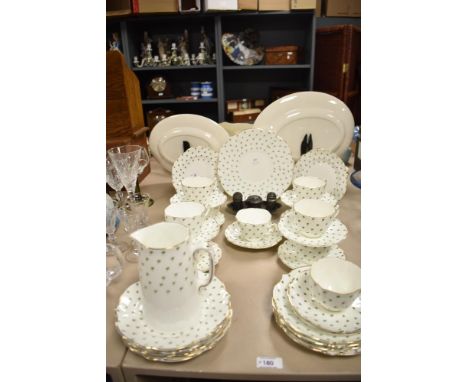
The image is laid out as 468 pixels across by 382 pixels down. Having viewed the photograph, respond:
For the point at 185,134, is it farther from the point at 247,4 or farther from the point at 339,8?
the point at 339,8

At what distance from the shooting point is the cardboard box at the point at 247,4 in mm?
2295

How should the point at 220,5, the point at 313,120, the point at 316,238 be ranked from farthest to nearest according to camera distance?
1. the point at 220,5
2. the point at 313,120
3. the point at 316,238

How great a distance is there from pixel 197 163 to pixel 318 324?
0.75 meters

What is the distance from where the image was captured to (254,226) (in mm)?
844

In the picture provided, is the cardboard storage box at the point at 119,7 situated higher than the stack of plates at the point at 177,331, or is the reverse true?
the cardboard storage box at the point at 119,7

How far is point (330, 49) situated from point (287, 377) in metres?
2.54

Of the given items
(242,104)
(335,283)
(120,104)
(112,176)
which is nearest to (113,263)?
(112,176)

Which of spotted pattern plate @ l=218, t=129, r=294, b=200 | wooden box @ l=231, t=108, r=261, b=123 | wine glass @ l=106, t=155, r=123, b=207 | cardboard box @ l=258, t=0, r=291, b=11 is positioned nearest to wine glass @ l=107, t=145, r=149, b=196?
wine glass @ l=106, t=155, r=123, b=207

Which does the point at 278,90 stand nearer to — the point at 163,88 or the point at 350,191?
the point at 163,88

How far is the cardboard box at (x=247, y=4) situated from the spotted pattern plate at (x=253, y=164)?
1612 mm

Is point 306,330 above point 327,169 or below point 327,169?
below

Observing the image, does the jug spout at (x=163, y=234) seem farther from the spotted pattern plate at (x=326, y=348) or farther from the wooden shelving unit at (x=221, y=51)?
the wooden shelving unit at (x=221, y=51)

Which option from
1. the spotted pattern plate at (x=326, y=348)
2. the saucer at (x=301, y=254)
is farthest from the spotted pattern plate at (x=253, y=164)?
the spotted pattern plate at (x=326, y=348)

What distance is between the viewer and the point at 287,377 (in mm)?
523
